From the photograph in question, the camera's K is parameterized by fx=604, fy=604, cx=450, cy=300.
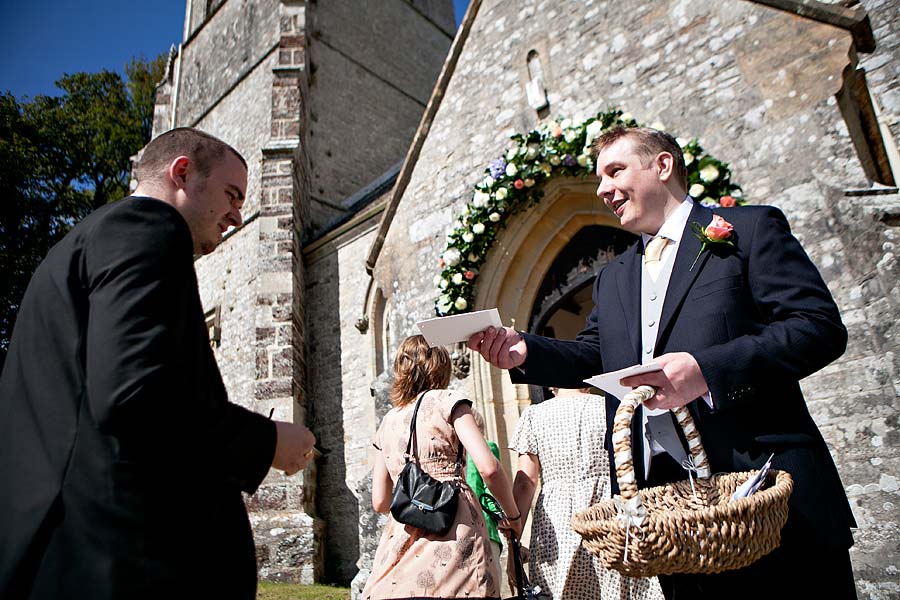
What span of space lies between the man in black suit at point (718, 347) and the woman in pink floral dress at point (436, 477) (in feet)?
2.10

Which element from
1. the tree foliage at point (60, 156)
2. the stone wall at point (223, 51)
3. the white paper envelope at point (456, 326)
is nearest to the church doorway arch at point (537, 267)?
the white paper envelope at point (456, 326)

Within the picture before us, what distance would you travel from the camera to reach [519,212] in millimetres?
6508

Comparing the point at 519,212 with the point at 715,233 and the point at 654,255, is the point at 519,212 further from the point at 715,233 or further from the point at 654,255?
the point at 715,233

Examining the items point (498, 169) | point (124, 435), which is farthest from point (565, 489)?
point (498, 169)

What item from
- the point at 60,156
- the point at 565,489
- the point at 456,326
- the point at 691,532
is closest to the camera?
the point at 691,532

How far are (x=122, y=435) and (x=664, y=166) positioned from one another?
82.0 inches

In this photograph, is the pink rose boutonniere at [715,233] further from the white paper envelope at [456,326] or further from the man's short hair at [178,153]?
the man's short hair at [178,153]

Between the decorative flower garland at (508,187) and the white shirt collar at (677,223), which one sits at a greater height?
the decorative flower garland at (508,187)

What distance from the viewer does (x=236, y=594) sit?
1447 mm

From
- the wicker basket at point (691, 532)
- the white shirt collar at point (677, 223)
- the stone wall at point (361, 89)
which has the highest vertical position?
the stone wall at point (361, 89)

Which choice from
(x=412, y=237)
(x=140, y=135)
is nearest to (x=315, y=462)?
(x=412, y=237)

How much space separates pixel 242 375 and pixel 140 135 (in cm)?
1449

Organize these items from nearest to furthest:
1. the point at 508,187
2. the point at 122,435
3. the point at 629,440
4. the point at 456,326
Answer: the point at 122,435 → the point at 629,440 → the point at 456,326 → the point at 508,187

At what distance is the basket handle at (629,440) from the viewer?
1.73 meters
